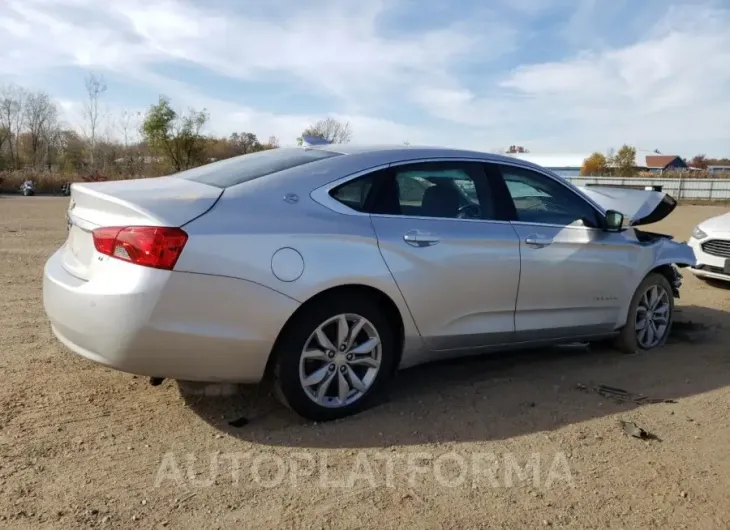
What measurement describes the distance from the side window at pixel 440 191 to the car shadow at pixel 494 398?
1.17 meters

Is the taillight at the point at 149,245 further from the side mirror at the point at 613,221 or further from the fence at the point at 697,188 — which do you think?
the fence at the point at 697,188

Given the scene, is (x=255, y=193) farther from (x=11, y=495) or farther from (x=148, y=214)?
(x=11, y=495)

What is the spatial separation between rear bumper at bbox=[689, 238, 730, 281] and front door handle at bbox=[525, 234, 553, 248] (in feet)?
15.6

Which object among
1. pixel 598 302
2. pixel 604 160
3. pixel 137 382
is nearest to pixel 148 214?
pixel 137 382

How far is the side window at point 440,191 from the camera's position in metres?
3.84

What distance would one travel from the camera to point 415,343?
382 centimetres

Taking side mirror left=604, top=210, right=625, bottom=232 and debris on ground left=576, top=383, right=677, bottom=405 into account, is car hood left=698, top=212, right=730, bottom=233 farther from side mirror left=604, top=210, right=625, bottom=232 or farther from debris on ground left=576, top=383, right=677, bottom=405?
debris on ground left=576, top=383, right=677, bottom=405

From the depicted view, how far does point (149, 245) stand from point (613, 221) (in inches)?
133

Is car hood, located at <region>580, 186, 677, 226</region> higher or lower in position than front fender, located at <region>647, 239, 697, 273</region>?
higher

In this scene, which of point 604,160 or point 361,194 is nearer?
point 361,194

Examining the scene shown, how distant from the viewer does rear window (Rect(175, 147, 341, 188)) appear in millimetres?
3639

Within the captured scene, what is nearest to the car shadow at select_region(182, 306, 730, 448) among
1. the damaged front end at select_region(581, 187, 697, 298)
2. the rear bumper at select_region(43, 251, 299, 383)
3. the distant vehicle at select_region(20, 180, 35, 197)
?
the rear bumper at select_region(43, 251, 299, 383)

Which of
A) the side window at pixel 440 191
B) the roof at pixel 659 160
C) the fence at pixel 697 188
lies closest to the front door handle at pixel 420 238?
the side window at pixel 440 191

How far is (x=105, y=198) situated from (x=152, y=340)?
818 mm
